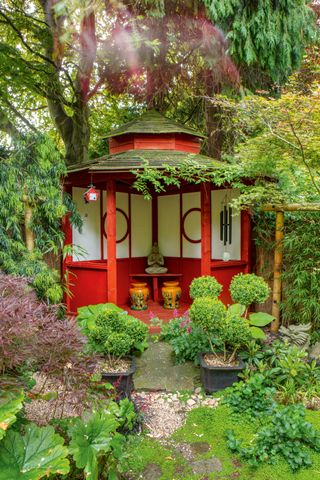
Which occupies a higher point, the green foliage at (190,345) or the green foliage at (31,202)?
the green foliage at (31,202)

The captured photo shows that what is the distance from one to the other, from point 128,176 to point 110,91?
15.7ft

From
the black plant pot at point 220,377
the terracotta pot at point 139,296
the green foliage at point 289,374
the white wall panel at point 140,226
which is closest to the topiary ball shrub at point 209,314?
the black plant pot at point 220,377

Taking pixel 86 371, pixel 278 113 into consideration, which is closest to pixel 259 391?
pixel 86 371

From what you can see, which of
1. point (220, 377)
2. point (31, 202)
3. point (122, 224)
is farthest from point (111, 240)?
point (220, 377)

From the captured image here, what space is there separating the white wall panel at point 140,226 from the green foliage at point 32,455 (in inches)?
196

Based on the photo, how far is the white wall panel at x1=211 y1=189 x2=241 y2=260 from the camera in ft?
19.6

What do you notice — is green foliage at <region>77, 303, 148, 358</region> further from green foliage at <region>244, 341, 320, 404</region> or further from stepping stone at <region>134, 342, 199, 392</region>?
green foliage at <region>244, 341, 320, 404</region>

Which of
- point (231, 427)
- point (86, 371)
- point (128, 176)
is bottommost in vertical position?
point (231, 427)

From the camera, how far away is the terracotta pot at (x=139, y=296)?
5977 millimetres

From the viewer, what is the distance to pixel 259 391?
3.16 meters

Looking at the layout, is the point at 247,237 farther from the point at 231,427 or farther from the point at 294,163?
the point at 231,427

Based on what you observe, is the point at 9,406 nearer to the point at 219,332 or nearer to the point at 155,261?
the point at 219,332

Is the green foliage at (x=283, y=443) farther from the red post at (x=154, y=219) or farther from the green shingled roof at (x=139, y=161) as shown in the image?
the red post at (x=154, y=219)

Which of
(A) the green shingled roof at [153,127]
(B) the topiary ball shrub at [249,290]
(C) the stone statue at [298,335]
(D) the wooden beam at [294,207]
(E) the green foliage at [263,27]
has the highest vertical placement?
(E) the green foliage at [263,27]
